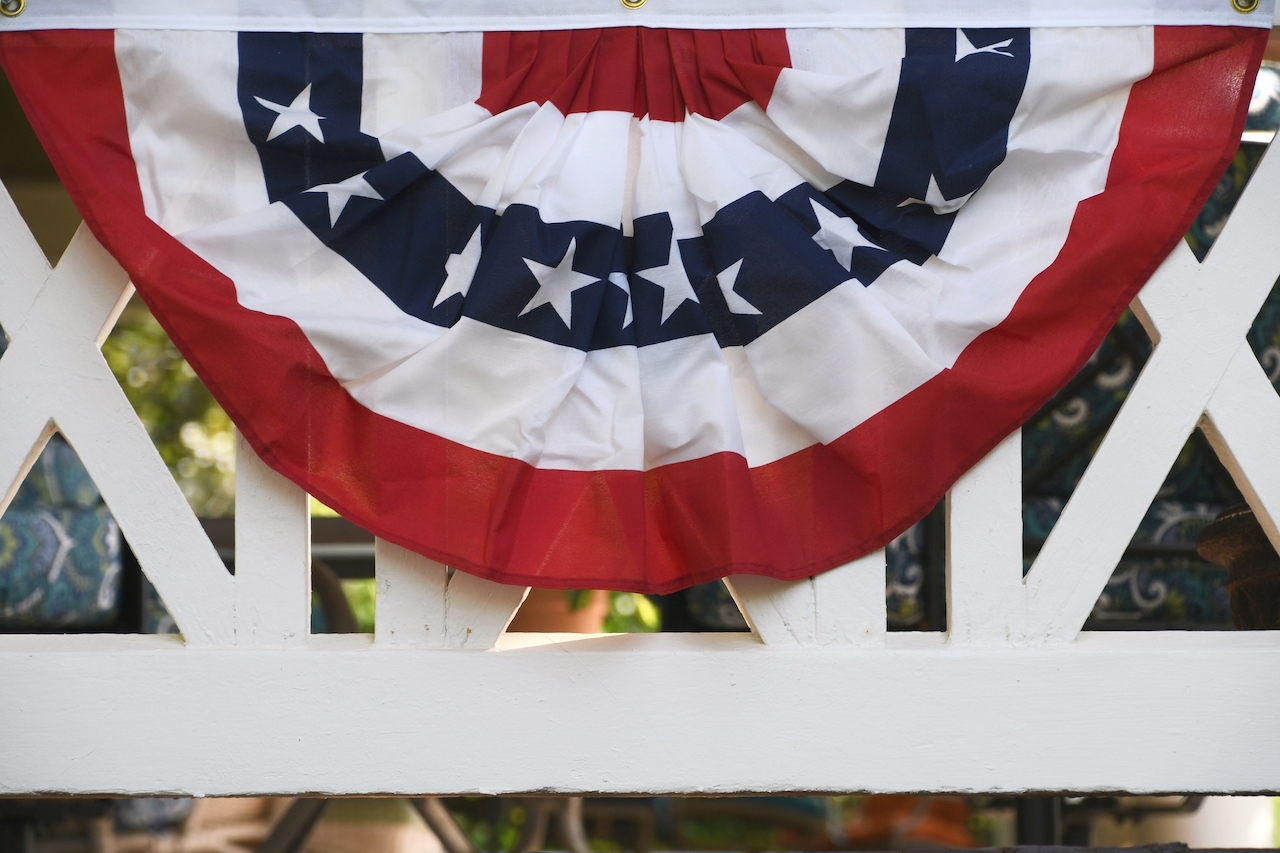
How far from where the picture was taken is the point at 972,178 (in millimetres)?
1179

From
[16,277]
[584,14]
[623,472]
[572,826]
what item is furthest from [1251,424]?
[572,826]

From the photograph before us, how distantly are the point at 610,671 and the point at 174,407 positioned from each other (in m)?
3.74

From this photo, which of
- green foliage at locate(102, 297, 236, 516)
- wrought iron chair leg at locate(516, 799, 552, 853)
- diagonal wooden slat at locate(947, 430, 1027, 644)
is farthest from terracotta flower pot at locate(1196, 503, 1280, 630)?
green foliage at locate(102, 297, 236, 516)

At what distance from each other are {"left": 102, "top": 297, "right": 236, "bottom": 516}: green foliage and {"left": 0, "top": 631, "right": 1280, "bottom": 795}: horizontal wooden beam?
3298 millimetres

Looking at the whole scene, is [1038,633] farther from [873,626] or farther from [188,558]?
[188,558]

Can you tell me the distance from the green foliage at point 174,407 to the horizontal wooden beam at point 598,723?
3.30 metres

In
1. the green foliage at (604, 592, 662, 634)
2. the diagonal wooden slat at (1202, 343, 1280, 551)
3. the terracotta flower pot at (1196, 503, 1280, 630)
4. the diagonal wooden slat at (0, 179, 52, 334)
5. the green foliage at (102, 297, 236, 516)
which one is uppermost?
the green foliage at (102, 297, 236, 516)

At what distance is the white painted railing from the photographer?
1187 millimetres

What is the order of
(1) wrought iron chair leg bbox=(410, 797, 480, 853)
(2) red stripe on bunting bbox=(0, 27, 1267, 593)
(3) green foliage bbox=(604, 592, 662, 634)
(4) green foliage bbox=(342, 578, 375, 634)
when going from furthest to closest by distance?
1. (4) green foliage bbox=(342, 578, 375, 634)
2. (3) green foliage bbox=(604, 592, 662, 634)
3. (1) wrought iron chair leg bbox=(410, 797, 480, 853)
4. (2) red stripe on bunting bbox=(0, 27, 1267, 593)

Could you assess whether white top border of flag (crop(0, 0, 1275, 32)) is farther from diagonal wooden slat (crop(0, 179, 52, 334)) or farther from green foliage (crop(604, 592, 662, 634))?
green foliage (crop(604, 592, 662, 634))

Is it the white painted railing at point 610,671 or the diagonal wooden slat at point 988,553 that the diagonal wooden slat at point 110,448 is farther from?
the diagonal wooden slat at point 988,553

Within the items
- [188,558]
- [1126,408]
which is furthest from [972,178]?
[188,558]

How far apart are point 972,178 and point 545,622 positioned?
2280 mm

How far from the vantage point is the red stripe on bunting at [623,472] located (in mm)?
1145
